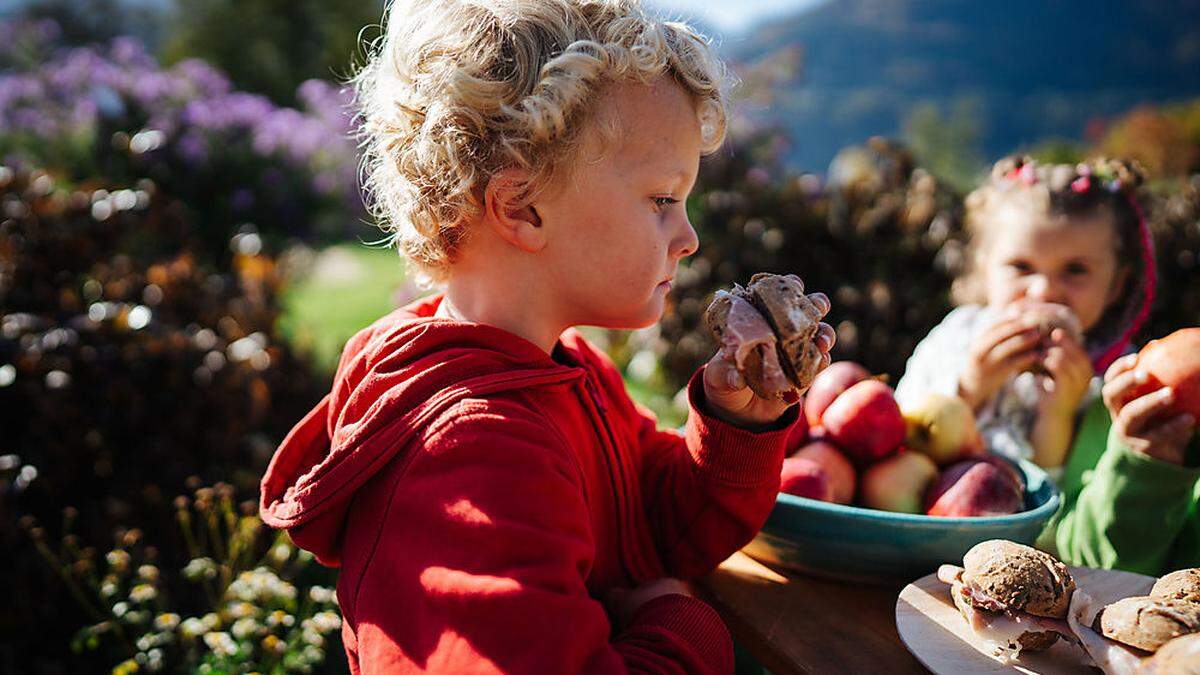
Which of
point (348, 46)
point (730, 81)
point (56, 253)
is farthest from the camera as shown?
point (348, 46)

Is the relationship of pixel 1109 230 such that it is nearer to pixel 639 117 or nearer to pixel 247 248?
pixel 639 117

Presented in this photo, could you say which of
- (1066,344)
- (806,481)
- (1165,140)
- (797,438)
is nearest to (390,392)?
(806,481)

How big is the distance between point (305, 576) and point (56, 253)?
1.47m

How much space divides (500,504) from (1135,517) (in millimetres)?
1268

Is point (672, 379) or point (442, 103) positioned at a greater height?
point (442, 103)

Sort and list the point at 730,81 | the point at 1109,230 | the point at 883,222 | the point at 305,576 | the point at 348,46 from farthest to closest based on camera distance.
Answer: the point at 348,46 < the point at 883,222 < the point at 305,576 < the point at 1109,230 < the point at 730,81

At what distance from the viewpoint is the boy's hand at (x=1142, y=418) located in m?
1.69

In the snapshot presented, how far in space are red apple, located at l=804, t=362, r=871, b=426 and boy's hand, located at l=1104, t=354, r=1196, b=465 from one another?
0.48 meters

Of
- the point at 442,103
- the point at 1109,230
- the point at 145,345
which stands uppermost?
the point at 442,103

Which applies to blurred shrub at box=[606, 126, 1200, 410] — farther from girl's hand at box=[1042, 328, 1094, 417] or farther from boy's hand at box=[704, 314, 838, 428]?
boy's hand at box=[704, 314, 838, 428]

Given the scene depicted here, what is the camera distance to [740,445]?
155 cm

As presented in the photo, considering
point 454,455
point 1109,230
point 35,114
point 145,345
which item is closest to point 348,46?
point 35,114

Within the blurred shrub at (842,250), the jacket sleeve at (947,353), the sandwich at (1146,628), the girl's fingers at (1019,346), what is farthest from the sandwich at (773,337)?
the blurred shrub at (842,250)

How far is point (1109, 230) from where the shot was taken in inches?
98.5
